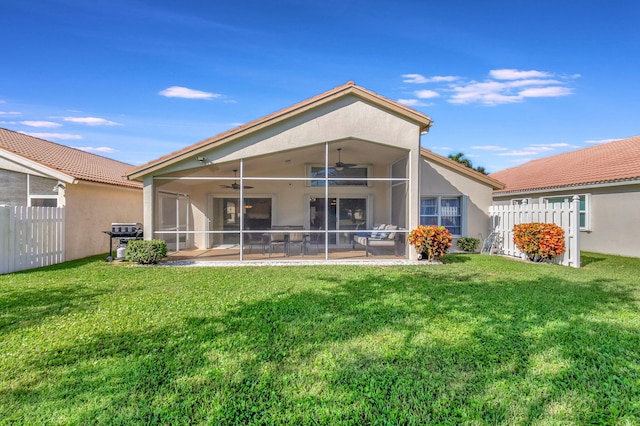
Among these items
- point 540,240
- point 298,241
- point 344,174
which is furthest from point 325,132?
point 540,240

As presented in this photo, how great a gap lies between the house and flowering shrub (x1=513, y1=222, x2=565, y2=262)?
3.00 meters

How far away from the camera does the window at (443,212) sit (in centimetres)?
1454

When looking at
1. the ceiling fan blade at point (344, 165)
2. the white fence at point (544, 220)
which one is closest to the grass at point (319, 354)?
the white fence at point (544, 220)

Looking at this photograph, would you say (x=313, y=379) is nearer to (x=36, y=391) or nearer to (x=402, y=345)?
(x=402, y=345)

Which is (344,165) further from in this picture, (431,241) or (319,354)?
(319,354)

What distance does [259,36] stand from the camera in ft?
45.3

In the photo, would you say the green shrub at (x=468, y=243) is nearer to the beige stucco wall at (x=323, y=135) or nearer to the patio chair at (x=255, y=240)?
the beige stucco wall at (x=323, y=135)

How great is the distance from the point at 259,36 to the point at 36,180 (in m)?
10.0

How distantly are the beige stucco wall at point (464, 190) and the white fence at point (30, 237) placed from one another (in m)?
13.8

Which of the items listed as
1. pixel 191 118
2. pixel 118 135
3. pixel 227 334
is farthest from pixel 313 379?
pixel 118 135

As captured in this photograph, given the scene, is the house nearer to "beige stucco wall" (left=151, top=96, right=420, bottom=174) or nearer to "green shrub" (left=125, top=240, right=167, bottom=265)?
"beige stucco wall" (left=151, top=96, right=420, bottom=174)

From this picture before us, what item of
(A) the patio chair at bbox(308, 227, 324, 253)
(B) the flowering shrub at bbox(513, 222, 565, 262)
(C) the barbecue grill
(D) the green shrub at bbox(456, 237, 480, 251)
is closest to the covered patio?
(A) the patio chair at bbox(308, 227, 324, 253)

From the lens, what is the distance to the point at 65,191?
11.7 m

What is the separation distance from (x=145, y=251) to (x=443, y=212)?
1183 cm
